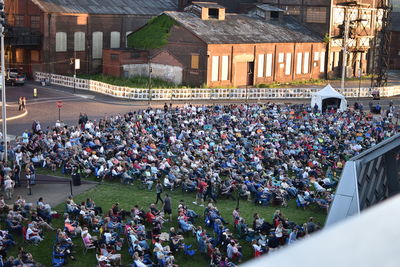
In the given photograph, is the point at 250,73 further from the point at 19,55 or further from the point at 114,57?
the point at 19,55

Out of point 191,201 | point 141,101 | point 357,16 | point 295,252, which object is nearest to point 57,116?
point 141,101

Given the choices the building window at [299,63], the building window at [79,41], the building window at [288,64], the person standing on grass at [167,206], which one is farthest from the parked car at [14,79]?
the person standing on grass at [167,206]

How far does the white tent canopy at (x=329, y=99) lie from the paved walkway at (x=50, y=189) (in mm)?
27565

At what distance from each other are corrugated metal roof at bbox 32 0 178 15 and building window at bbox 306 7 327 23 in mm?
19316

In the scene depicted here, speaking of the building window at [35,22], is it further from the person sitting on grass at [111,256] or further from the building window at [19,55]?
the person sitting on grass at [111,256]

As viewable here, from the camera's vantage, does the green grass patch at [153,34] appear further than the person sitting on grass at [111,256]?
Yes

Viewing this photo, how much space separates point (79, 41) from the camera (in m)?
71.8

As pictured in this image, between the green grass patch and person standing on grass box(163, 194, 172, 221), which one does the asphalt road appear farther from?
person standing on grass box(163, 194, 172, 221)

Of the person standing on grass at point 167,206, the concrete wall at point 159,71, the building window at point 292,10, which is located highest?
the building window at point 292,10

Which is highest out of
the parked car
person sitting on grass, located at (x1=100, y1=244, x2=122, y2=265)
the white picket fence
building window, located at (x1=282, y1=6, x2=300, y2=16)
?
building window, located at (x1=282, y1=6, x2=300, y2=16)

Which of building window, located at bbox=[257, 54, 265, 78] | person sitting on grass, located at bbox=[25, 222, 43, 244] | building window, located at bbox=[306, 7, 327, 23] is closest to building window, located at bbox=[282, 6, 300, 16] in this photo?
building window, located at bbox=[306, 7, 327, 23]

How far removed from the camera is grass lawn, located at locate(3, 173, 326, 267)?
18.7m

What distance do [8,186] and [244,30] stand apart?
50.7 m

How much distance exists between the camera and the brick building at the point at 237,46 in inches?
2547
